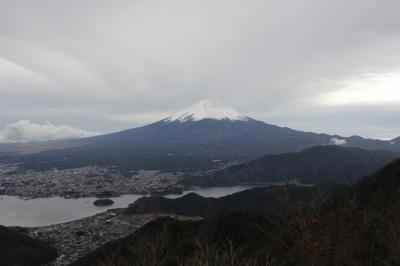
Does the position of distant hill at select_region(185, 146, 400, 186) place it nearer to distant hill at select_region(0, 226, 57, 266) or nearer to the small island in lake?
the small island in lake

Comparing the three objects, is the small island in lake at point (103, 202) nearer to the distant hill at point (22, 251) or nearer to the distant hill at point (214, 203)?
the distant hill at point (214, 203)

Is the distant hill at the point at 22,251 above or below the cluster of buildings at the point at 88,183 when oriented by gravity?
below

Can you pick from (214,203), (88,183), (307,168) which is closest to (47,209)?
(88,183)

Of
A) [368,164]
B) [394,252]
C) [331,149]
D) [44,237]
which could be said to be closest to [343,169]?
[368,164]

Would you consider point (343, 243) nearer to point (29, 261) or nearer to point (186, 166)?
point (29, 261)

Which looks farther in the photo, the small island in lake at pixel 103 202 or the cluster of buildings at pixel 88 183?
the cluster of buildings at pixel 88 183

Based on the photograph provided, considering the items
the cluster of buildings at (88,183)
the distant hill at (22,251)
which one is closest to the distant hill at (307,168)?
the cluster of buildings at (88,183)

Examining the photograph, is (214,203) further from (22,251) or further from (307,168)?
(307,168)
